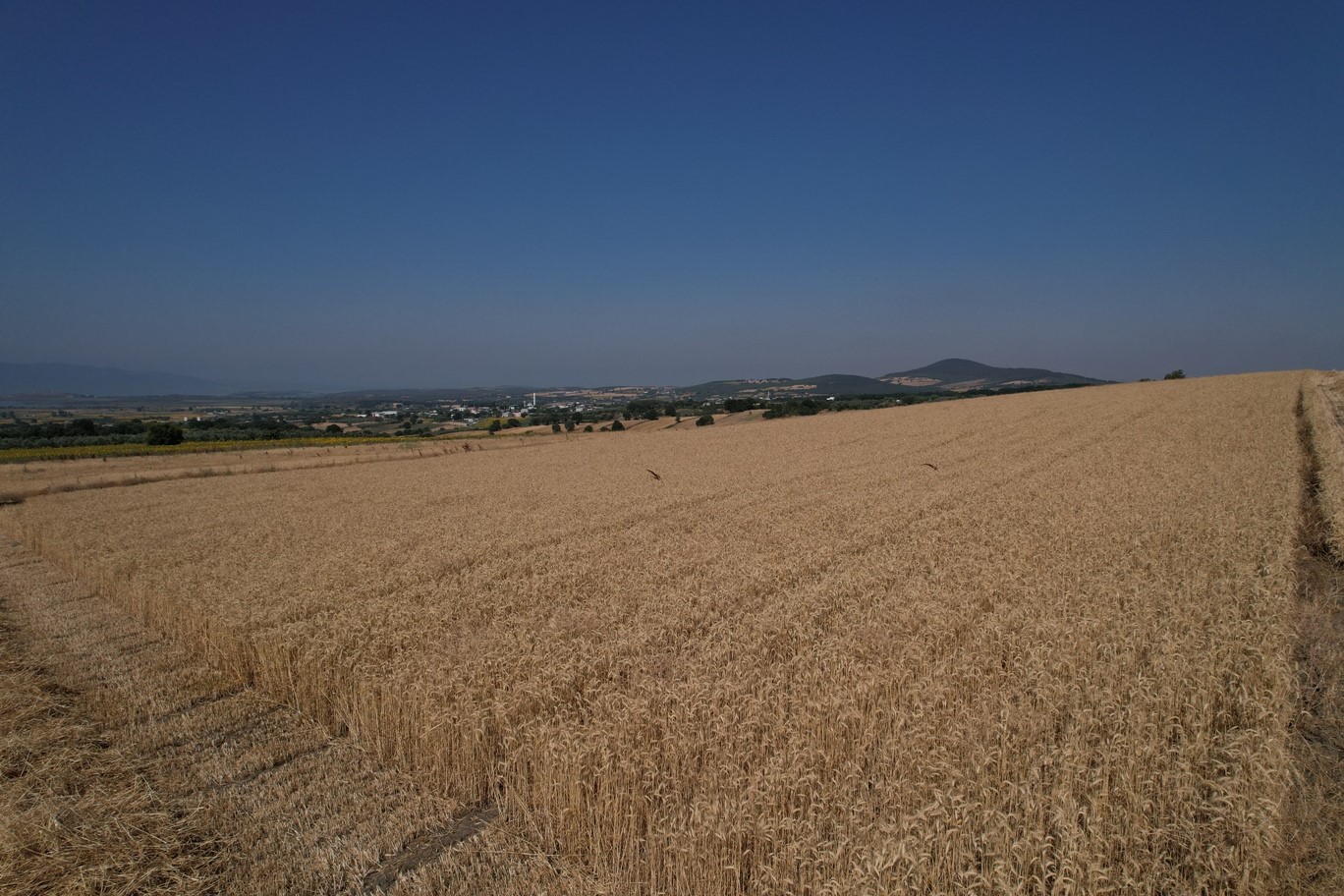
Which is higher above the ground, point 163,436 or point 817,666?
point 163,436

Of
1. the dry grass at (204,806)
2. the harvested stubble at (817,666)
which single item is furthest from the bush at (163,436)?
the dry grass at (204,806)

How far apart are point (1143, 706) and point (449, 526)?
12.8 metres

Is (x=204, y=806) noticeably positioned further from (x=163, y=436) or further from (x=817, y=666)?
(x=163, y=436)

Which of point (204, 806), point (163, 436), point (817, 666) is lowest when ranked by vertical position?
point (204, 806)

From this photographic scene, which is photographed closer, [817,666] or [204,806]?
[204,806]

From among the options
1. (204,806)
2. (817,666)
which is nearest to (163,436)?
(204,806)

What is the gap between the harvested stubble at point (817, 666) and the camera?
3568 mm

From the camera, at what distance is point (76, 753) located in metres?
5.34

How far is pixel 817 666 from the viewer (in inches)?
219

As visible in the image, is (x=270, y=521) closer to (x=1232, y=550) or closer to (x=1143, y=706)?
(x=1143, y=706)

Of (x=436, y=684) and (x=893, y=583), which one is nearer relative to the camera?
(x=436, y=684)

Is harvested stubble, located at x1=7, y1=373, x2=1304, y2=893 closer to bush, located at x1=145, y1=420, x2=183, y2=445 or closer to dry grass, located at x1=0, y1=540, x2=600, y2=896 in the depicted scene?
dry grass, located at x1=0, y1=540, x2=600, y2=896

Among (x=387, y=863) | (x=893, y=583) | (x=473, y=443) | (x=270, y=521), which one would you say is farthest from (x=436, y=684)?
(x=473, y=443)

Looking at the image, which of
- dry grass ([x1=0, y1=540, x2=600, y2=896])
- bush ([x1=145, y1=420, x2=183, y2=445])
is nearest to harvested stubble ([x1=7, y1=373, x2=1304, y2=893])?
dry grass ([x1=0, y1=540, x2=600, y2=896])
